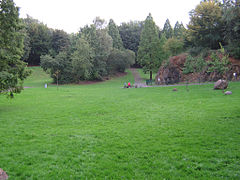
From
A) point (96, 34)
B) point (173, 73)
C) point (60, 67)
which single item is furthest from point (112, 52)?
point (173, 73)

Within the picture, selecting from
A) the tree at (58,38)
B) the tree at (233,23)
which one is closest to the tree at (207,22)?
the tree at (233,23)

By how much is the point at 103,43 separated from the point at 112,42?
338 cm

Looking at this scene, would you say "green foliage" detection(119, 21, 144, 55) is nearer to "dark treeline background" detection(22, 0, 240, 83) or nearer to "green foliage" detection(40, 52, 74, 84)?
"dark treeline background" detection(22, 0, 240, 83)

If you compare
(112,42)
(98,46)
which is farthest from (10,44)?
(112,42)

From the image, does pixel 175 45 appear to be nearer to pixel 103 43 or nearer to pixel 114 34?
pixel 103 43

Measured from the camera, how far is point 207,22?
35344mm

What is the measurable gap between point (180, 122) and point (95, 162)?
19.3 ft

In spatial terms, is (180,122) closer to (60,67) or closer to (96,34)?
(60,67)

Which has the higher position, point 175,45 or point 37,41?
point 37,41

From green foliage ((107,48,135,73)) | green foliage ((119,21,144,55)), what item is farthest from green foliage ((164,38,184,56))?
green foliage ((119,21,144,55))

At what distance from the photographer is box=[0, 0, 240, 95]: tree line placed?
583 inches

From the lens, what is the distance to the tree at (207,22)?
35.1 metres

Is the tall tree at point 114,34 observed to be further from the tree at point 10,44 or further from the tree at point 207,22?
the tree at point 10,44

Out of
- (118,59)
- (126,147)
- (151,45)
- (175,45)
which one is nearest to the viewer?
(126,147)
